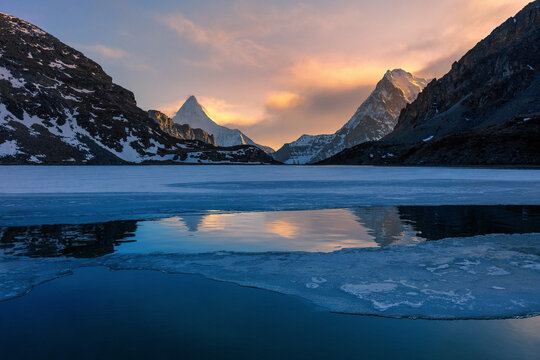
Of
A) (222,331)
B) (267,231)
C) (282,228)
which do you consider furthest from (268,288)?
(282,228)

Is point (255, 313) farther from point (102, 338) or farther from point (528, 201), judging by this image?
point (528, 201)

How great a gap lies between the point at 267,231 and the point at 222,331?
35.7 ft

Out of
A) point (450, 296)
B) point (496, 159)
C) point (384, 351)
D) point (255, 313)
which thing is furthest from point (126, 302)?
point (496, 159)

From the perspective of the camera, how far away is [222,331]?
719 cm

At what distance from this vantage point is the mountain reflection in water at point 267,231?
14.5 metres

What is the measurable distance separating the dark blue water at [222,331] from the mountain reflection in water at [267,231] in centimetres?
496

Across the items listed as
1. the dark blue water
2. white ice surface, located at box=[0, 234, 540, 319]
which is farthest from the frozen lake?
the dark blue water

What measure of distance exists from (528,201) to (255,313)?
2876 cm

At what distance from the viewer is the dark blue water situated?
6.38m

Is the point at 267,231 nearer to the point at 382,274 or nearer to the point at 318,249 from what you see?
the point at 318,249

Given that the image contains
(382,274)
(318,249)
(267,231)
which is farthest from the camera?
(267,231)

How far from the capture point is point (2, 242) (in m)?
15.1

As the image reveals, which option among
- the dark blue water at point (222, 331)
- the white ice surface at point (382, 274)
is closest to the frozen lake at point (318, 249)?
the white ice surface at point (382, 274)

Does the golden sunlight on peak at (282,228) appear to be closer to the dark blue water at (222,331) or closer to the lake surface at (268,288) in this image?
A: the lake surface at (268,288)
